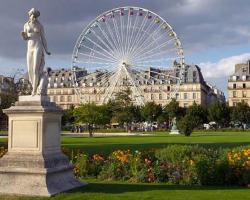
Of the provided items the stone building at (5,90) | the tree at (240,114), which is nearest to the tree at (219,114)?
the tree at (240,114)

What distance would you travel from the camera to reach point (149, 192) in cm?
1280

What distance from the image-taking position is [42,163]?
11.9 metres

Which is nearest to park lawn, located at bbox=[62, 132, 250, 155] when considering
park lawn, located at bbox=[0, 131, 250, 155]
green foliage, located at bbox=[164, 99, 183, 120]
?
park lawn, located at bbox=[0, 131, 250, 155]

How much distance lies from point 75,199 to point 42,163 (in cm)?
125

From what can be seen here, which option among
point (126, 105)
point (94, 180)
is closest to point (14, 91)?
point (126, 105)

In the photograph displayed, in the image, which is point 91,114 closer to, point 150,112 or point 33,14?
A: point 150,112

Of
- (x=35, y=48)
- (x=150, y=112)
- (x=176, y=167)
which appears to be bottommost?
(x=176, y=167)

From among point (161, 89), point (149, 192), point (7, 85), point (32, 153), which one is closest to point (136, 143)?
point (149, 192)

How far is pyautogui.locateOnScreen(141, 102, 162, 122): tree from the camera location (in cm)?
11221

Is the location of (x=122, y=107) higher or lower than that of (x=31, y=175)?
higher

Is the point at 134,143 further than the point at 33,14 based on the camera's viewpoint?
Yes

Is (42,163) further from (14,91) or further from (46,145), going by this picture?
(14,91)

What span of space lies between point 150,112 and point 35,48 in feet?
333

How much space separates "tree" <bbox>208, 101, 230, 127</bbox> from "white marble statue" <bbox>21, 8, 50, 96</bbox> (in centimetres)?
9923
